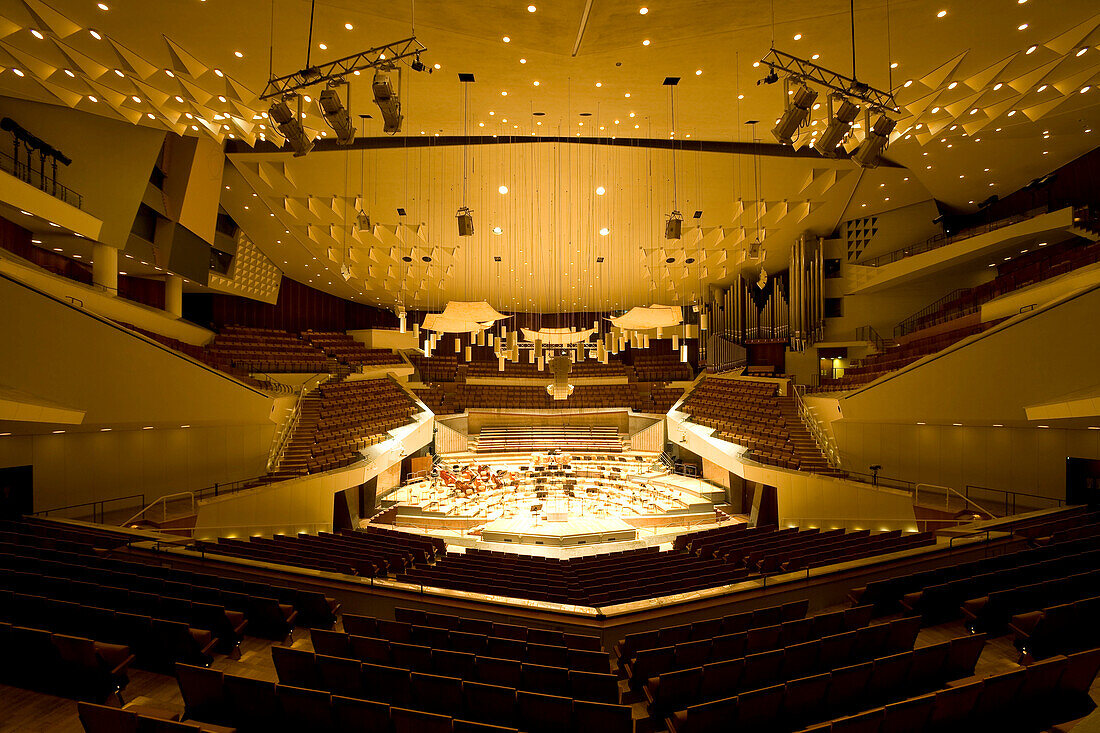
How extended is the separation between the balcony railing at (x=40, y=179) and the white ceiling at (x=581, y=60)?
1.19 metres

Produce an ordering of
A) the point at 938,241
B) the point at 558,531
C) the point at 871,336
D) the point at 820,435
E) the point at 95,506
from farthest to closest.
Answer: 1. the point at 871,336
2. the point at 938,241
3. the point at 820,435
4. the point at 558,531
5. the point at 95,506

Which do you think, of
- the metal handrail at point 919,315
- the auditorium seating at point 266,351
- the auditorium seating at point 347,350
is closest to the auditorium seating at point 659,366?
the metal handrail at point 919,315

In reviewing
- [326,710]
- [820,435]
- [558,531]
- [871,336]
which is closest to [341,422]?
[558,531]

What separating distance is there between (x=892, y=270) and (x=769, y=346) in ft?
21.5

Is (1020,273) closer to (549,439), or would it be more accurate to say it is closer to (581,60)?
(581,60)

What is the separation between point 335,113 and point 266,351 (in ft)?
49.5

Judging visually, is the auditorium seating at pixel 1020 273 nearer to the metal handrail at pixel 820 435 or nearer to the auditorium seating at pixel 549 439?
the metal handrail at pixel 820 435

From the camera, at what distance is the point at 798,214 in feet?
45.9

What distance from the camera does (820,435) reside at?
44.8ft

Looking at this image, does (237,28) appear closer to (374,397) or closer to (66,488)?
(66,488)

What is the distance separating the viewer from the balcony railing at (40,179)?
30.3ft

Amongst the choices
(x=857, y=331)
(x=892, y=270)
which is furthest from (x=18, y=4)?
(x=857, y=331)

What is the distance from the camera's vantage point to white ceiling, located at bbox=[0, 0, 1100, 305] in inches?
244

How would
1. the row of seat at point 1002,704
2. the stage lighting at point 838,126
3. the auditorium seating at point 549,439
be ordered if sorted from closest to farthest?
the row of seat at point 1002,704 → the stage lighting at point 838,126 → the auditorium seating at point 549,439
